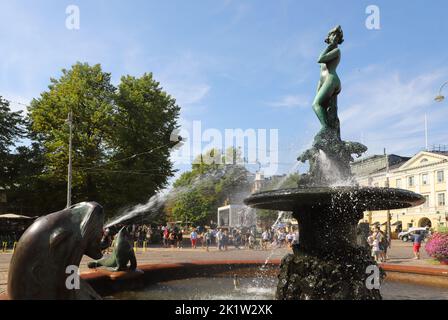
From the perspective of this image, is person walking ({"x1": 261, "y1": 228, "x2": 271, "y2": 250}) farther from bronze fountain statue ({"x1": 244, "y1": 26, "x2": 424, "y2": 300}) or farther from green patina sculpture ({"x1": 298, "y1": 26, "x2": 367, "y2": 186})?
green patina sculpture ({"x1": 298, "y1": 26, "x2": 367, "y2": 186})

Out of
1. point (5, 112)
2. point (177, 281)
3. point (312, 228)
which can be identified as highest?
point (5, 112)

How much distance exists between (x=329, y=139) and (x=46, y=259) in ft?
17.7

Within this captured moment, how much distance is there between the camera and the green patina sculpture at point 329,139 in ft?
25.1

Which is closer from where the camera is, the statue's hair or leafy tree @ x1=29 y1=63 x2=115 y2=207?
the statue's hair

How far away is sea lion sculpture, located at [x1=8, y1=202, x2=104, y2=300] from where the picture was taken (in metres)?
4.02

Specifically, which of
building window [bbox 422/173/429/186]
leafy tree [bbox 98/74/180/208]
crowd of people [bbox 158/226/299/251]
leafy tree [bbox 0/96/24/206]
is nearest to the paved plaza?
crowd of people [bbox 158/226/299/251]

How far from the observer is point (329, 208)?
7.10 metres

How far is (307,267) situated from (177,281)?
15.5 feet

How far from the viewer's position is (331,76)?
26.6ft

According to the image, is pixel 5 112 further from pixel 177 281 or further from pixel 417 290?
pixel 417 290

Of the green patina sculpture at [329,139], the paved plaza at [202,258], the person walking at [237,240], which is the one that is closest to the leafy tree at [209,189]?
the person walking at [237,240]

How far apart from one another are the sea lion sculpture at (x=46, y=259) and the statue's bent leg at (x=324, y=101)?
5.27 metres
